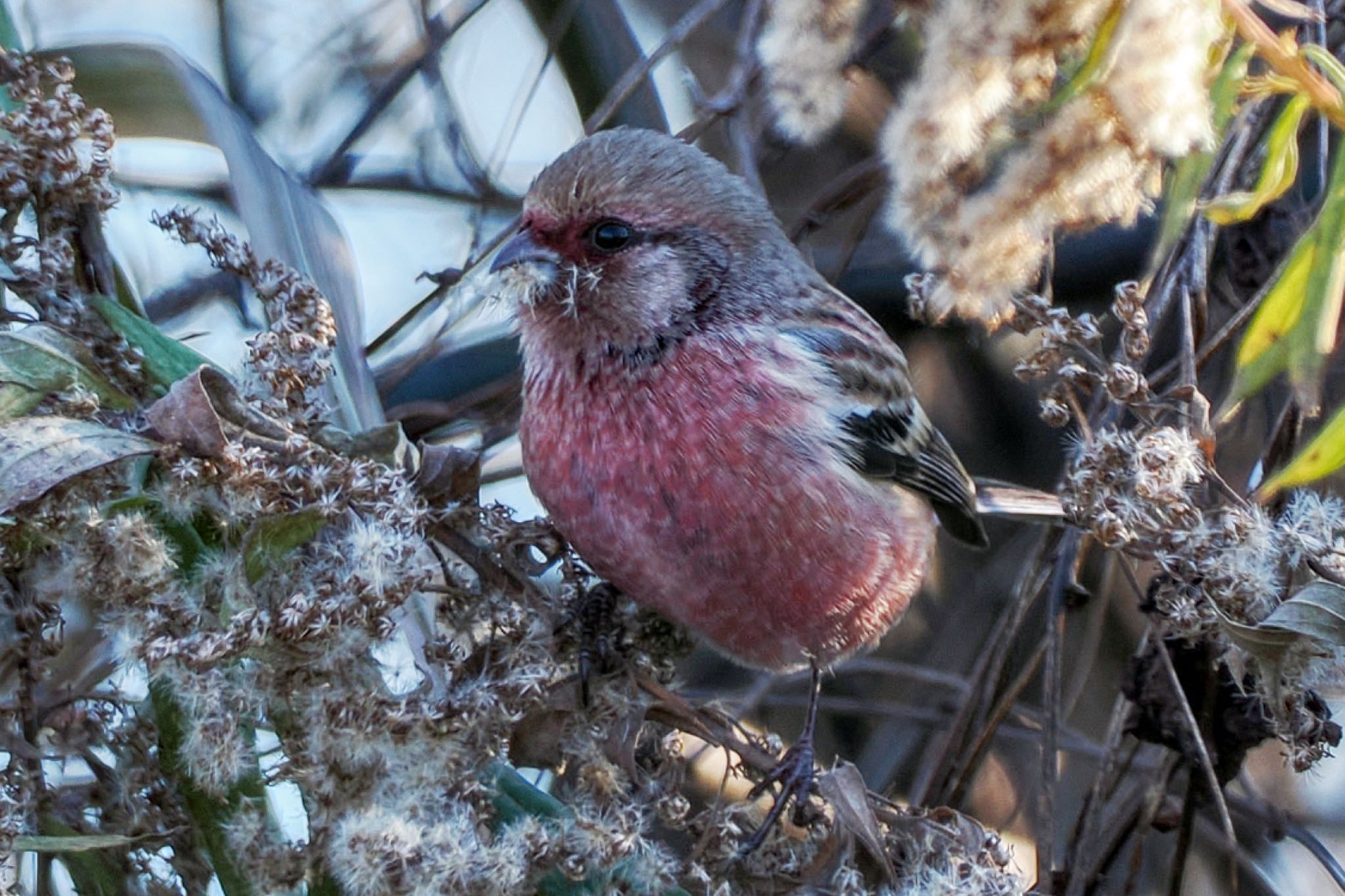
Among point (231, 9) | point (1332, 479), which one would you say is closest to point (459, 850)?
point (1332, 479)

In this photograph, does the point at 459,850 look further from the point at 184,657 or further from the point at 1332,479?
Answer: the point at 1332,479

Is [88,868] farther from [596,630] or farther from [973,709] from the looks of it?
[973,709]

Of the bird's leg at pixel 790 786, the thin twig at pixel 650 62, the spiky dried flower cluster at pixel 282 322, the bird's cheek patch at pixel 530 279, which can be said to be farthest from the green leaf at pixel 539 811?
the thin twig at pixel 650 62

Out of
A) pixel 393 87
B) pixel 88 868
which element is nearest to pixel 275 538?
pixel 88 868

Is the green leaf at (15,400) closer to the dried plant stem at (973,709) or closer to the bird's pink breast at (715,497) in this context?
the bird's pink breast at (715,497)

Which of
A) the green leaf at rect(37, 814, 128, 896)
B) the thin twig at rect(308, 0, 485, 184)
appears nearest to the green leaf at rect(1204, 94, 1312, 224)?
the green leaf at rect(37, 814, 128, 896)

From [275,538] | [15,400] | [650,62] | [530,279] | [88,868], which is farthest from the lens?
[650,62]
